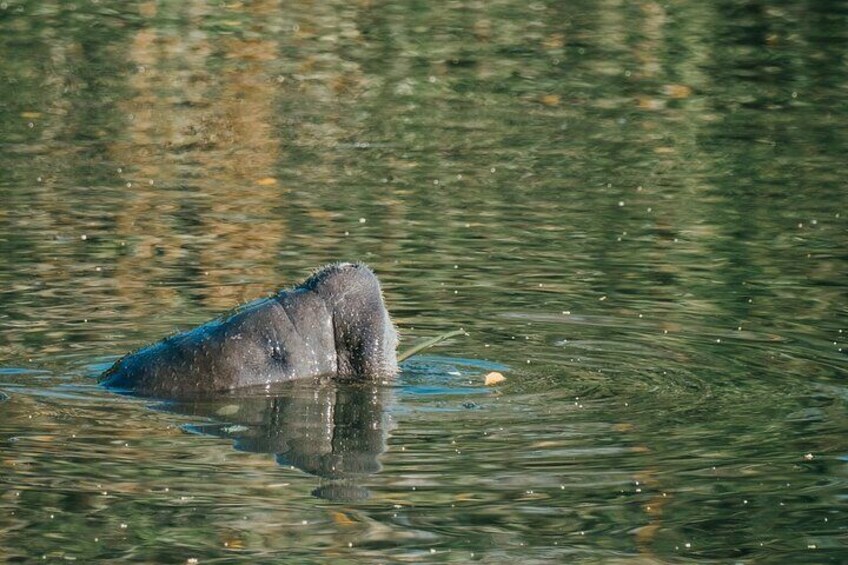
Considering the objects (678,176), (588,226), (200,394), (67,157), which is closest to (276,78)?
(67,157)

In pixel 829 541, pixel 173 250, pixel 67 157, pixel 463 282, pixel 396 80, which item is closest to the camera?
pixel 829 541

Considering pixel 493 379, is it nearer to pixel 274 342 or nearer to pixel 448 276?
pixel 274 342

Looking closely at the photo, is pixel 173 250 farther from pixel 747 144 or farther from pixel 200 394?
pixel 747 144

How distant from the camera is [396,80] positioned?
1950 cm

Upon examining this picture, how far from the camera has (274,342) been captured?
8.59m

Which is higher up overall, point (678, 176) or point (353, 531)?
point (353, 531)

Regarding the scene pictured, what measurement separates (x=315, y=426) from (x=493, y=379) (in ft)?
3.68

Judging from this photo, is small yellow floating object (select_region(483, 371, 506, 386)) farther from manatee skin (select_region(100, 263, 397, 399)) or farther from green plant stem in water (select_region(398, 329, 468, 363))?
manatee skin (select_region(100, 263, 397, 399))

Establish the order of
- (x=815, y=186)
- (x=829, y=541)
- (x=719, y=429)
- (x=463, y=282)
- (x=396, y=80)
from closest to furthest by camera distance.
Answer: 1. (x=829, y=541)
2. (x=719, y=429)
3. (x=463, y=282)
4. (x=815, y=186)
5. (x=396, y=80)

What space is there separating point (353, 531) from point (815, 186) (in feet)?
27.9

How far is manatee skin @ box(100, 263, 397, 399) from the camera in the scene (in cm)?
855

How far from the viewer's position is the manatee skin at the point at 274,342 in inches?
336

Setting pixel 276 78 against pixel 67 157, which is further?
pixel 276 78

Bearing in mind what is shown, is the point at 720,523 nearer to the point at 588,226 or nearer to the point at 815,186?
the point at 588,226
